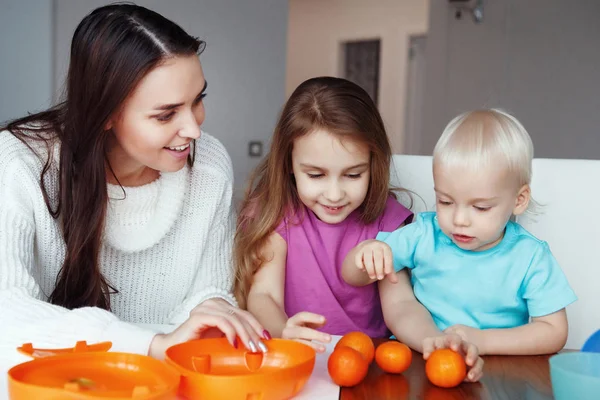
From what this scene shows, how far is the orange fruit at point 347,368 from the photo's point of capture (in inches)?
36.1

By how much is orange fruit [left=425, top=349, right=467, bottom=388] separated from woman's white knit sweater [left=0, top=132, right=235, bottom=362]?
64 cm

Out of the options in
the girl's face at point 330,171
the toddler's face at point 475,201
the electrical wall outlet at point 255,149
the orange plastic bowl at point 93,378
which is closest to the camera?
the orange plastic bowl at point 93,378

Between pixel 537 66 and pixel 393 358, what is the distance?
3.50m

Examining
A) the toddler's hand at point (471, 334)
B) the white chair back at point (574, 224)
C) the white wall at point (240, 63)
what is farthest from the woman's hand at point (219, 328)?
the white wall at point (240, 63)

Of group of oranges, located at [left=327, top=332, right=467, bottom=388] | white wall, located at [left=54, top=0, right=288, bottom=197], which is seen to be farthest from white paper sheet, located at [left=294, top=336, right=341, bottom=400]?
white wall, located at [left=54, top=0, right=288, bottom=197]

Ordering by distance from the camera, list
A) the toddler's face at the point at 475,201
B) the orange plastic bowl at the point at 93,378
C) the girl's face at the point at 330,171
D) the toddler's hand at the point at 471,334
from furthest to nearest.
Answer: the girl's face at the point at 330,171, the toddler's face at the point at 475,201, the toddler's hand at the point at 471,334, the orange plastic bowl at the point at 93,378

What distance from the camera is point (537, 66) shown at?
4.10m

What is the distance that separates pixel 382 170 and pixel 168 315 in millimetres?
588

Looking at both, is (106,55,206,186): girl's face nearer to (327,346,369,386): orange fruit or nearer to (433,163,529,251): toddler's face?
(433,163,529,251): toddler's face

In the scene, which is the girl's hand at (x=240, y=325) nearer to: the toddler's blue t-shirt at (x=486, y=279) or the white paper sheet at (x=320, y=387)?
the white paper sheet at (x=320, y=387)

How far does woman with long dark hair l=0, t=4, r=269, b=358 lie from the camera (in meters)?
1.31

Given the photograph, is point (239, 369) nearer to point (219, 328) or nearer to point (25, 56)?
point (219, 328)

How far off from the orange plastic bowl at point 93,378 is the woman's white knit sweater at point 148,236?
1.40ft

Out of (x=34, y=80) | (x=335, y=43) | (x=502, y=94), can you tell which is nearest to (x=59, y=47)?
(x=34, y=80)
